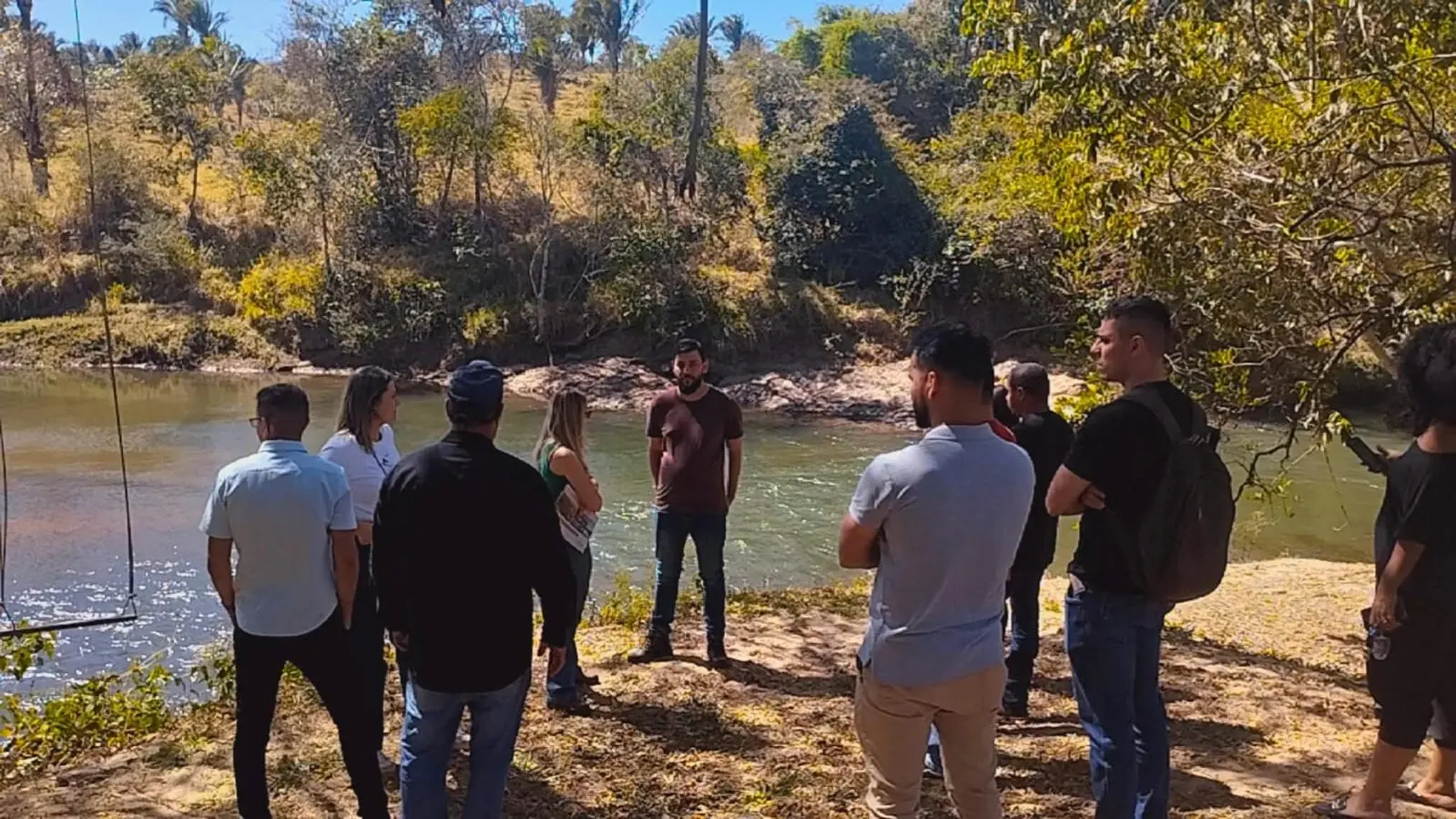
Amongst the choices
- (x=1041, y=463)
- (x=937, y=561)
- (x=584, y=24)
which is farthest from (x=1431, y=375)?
(x=584, y=24)

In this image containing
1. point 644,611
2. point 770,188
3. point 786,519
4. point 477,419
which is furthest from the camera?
point 770,188

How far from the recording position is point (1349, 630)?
7.23 metres

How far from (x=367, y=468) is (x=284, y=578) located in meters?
0.76

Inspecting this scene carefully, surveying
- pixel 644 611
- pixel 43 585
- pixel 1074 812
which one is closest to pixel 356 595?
pixel 1074 812

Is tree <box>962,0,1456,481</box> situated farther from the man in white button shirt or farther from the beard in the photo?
the man in white button shirt

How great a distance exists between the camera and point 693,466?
5.24 meters

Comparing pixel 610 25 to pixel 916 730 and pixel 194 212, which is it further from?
pixel 916 730

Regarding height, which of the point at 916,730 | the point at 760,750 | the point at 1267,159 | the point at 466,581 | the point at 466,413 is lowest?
the point at 760,750

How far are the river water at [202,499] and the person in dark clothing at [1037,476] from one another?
14.5ft

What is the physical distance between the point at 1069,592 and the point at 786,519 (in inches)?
402

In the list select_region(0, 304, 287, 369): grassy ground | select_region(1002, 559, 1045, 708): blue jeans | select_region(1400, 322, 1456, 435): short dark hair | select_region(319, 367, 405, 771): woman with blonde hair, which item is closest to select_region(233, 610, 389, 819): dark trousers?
select_region(319, 367, 405, 771): woman with blonde hair

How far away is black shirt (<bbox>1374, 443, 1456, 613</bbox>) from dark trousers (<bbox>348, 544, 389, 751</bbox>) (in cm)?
325

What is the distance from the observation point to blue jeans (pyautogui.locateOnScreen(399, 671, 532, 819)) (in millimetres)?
3000

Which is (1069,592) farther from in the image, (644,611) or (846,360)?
(846,360)
